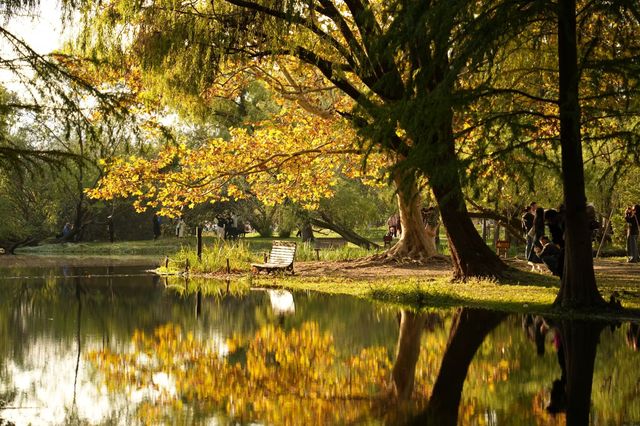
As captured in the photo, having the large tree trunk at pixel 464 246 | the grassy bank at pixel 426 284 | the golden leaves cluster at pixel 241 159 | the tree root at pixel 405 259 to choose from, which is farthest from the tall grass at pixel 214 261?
the large tree trunk at pixel 464 246

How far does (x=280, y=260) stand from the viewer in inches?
1055

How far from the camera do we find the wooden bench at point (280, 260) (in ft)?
85.6

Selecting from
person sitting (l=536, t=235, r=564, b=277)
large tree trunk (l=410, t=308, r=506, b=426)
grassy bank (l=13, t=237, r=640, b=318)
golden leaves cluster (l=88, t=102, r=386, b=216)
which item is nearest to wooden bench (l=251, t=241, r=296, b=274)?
grassy bank (l=13, t=237, r=640, b=318)

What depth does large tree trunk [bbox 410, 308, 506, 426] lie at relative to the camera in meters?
7.75

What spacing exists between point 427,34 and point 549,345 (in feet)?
16.2

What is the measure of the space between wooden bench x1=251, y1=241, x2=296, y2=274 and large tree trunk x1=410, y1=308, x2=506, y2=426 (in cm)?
1067

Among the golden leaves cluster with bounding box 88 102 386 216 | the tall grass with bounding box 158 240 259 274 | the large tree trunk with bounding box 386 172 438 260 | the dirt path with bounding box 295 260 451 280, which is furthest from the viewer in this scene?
the large tree trunk with bounding box 386 172 438 260

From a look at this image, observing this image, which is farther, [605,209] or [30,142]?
[30,142]

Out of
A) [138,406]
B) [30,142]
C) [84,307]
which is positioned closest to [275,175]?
[84,307]

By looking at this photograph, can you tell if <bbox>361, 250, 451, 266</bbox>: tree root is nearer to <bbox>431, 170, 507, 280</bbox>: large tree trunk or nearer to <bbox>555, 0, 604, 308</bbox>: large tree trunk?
<bbox>431, 170, 507, 280</bbox>: large tree trunk

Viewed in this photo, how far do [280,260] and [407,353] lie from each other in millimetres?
15721

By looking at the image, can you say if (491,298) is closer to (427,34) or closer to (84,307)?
(427,34)

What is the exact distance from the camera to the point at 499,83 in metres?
18.7

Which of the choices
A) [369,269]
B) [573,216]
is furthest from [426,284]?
[369,269]
